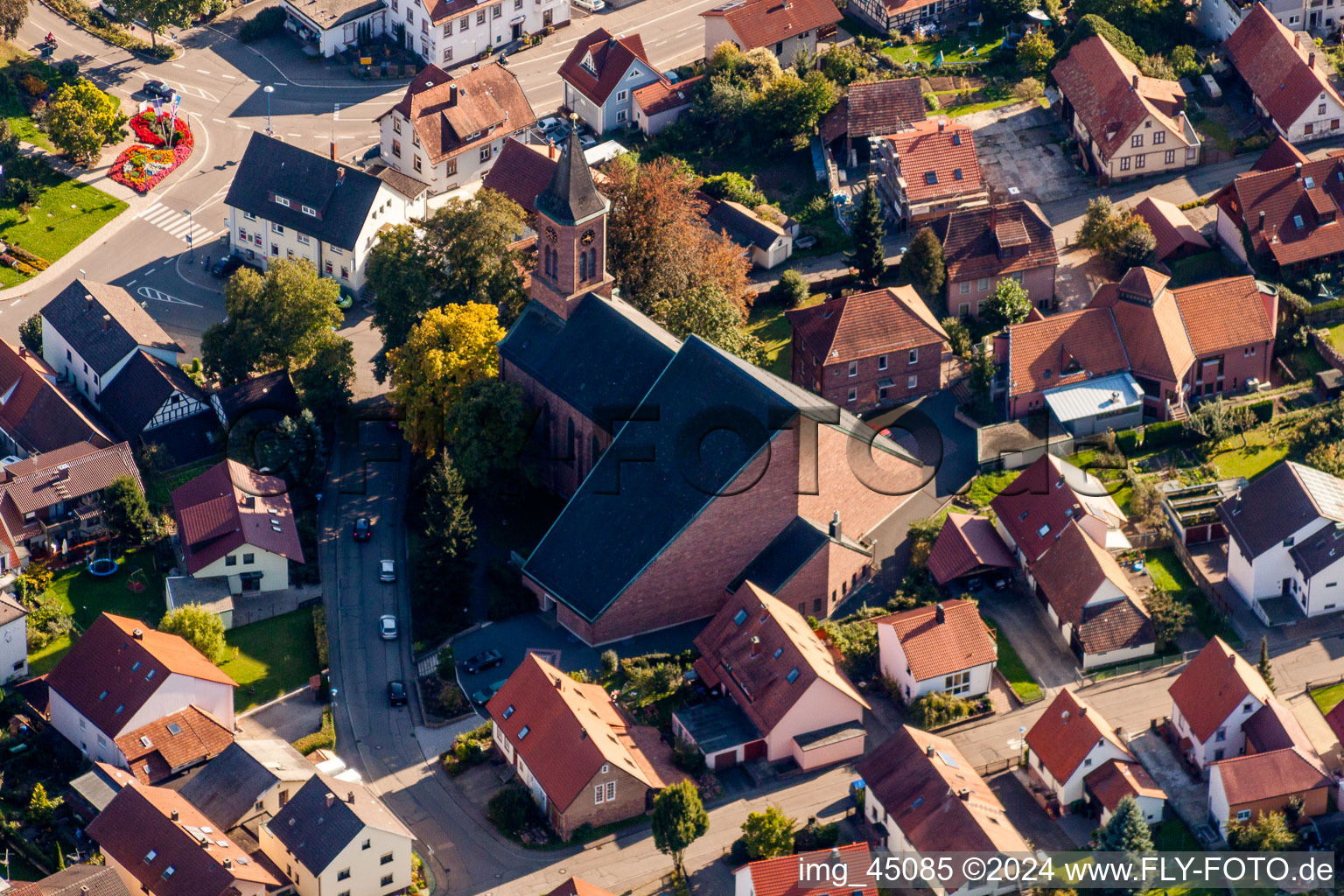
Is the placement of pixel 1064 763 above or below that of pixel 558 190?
below

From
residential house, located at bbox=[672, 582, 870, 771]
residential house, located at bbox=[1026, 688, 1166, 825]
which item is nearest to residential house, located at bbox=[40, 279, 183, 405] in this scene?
residential house, located at bbox=[672, 582, 870, 771]

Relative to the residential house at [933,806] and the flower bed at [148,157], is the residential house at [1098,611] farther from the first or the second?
the flower bed at [148,157]

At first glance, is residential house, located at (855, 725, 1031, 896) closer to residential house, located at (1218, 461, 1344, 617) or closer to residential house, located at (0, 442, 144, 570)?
residential house, located at (1218, 461, 1344, 617)

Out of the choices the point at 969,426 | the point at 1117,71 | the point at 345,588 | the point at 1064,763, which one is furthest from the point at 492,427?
the point at 1117,71

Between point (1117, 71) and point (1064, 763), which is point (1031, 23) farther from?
point (1064, 763)

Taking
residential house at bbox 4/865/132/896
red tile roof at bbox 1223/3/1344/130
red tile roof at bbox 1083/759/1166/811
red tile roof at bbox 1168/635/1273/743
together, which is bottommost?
red tile roof at bbox 1083/759/1166/811

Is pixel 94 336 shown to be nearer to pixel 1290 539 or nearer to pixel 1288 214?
pixel 1290 539
